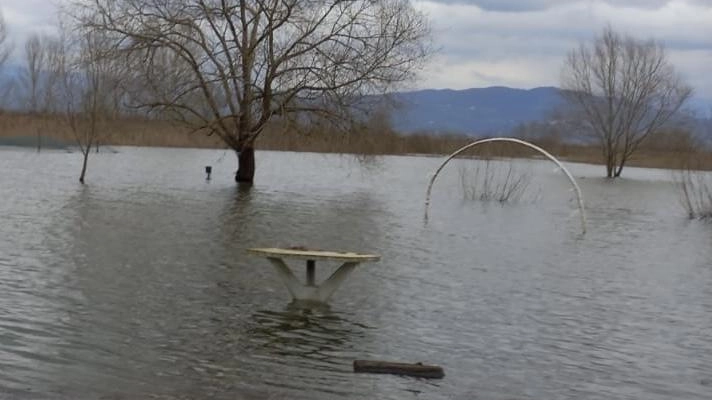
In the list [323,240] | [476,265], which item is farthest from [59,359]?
[323,240]

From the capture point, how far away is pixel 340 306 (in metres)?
13.9

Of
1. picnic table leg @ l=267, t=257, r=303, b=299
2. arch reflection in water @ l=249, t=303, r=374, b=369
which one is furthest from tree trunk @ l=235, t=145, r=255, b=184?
arch reflection in water @ l=249, t=303, r=374, b=369

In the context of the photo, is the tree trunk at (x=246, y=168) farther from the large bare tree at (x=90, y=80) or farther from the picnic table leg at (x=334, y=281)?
the picnic table leg at (x=334, y=281)

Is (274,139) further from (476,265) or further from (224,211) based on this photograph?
(476,265)

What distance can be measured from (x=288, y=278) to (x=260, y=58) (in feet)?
85.2

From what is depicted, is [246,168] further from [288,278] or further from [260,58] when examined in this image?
[288,278]

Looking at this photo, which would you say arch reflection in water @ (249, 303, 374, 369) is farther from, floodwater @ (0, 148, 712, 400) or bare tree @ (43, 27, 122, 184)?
bare tree @ (43, 27, 122, 184)

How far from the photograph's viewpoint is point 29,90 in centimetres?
10875

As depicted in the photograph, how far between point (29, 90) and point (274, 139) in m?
73.9

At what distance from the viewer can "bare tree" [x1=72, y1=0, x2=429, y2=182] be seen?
37.6 meters

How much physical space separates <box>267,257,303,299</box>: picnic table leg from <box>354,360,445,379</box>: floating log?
11.6 feet

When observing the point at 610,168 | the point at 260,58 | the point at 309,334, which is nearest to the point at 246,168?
the point at 260,58

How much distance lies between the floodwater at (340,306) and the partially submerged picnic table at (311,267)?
13.7 inches

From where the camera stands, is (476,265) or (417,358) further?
(476,265)
